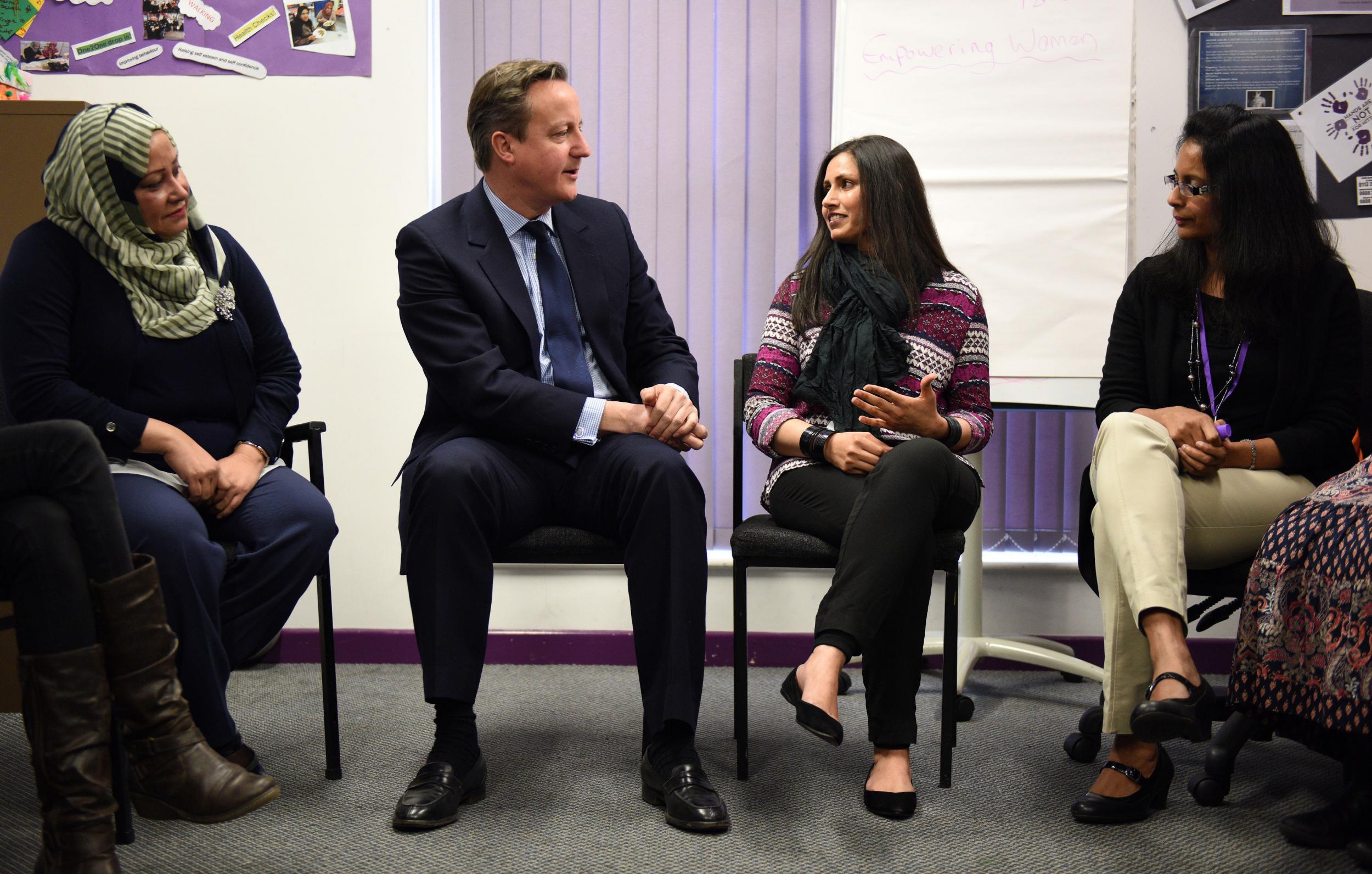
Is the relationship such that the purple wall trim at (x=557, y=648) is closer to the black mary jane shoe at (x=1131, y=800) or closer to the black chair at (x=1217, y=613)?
the black chair at (x=1217, y=613)

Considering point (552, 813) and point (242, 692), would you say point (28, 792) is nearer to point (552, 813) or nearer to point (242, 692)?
point (242, 692)

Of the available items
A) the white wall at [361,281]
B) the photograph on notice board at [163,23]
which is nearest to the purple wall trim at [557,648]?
the white wall at [361,281]

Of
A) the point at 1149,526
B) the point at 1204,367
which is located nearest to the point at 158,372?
the point at 1149,526

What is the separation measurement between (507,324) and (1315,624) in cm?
143

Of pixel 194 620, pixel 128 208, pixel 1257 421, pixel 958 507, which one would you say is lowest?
pixel 194 620

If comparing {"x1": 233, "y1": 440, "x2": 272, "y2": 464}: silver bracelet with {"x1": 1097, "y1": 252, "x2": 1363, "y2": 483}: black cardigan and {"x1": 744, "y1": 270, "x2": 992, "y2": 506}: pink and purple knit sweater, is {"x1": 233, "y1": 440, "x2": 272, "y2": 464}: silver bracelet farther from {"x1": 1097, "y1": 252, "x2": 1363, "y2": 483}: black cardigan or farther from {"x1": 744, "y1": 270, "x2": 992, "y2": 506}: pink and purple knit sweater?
{"x1": 1097, "y1": 252, "x2": 1363, "y2": 483}: black cardigan

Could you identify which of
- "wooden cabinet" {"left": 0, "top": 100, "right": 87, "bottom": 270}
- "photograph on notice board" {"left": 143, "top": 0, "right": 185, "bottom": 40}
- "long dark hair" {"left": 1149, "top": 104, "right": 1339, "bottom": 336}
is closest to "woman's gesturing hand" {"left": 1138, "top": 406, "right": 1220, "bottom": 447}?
"long dark hair" {"left": 1149, "top": 104, "right": 1339, "bottom": 336}

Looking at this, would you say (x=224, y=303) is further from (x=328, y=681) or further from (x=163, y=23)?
(x=163, y=23)

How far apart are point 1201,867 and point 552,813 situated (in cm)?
100

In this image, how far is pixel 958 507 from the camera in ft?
5.58

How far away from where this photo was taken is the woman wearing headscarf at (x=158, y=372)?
5.31ft

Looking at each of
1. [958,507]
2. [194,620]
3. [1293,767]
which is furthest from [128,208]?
[1293,767]

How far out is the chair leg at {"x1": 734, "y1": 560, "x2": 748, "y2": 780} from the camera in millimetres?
1752

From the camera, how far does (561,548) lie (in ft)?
5.69
